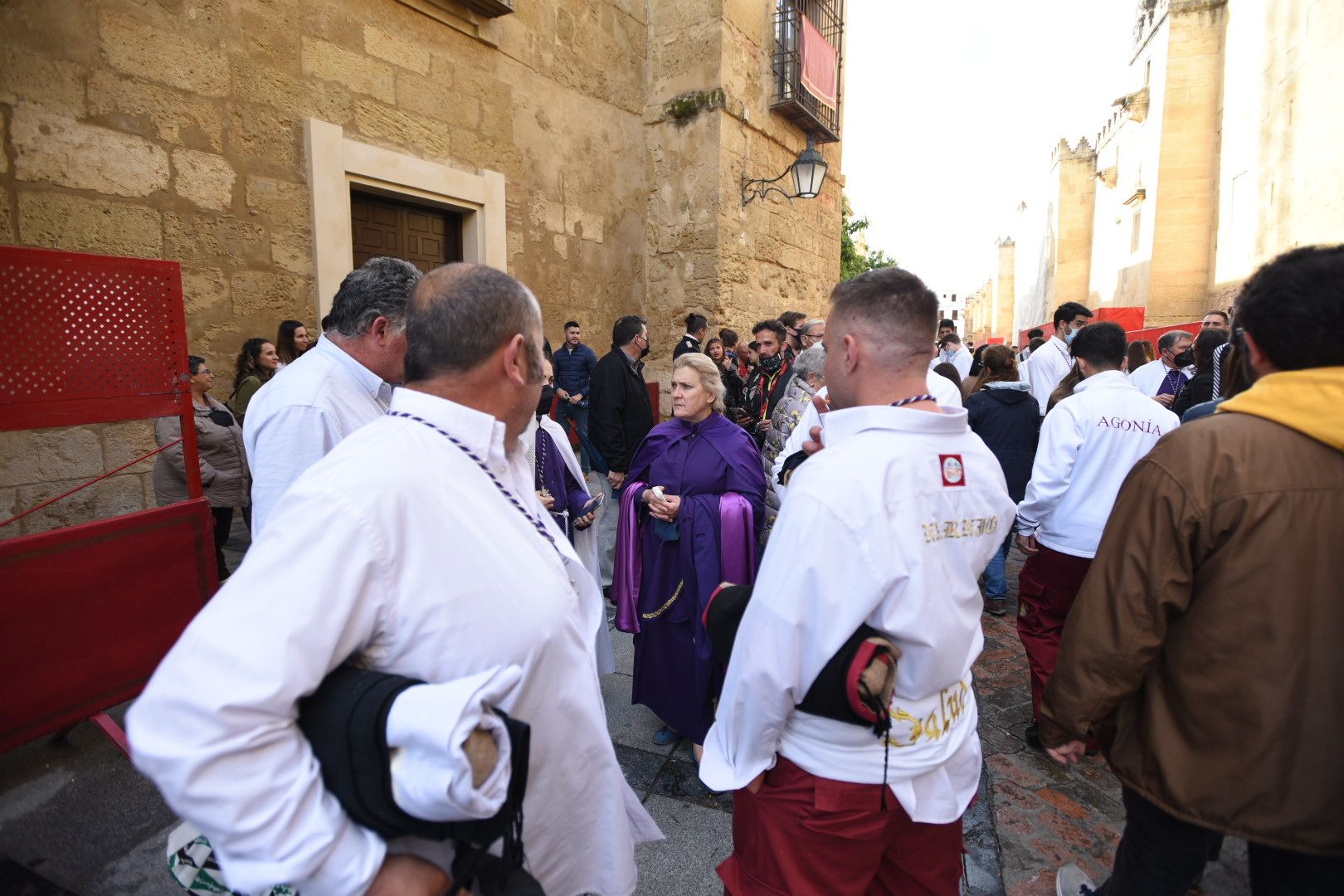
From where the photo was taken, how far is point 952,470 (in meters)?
1.64

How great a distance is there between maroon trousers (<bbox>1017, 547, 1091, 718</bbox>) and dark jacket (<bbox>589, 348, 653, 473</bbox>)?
300cm

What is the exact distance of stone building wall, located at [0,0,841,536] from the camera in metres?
4.25

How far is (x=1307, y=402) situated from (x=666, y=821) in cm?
251

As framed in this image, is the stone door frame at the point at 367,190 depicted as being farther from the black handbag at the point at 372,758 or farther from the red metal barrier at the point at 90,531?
the black handbag at the point at 372,758

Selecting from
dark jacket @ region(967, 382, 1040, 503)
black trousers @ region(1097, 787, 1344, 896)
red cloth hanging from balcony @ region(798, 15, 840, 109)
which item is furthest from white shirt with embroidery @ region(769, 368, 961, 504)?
red cloth hanging from balcony @ region(798, 15, 840, 109)

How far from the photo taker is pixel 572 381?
25.7 feet

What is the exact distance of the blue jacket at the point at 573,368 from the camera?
7.80 metres

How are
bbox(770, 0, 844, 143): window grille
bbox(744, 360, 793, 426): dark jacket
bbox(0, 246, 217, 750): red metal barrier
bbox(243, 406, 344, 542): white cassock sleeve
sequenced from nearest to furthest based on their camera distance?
bbox(243, 406, 344, 542): white cassock sleeve
bbox(0, 246, 217, 750): red metal barrier
bbox(744, 360, 793, 426): dark jacket
bbox(770, 0, 844, 143): window grille

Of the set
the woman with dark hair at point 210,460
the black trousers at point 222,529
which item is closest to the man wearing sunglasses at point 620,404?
the woman with dark hair at point 210,460

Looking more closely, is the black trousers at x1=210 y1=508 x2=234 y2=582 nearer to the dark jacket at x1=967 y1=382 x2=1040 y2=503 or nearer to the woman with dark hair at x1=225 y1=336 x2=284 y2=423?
the woman with dark hair at x1=225 y1=336 x2=284 y2=423

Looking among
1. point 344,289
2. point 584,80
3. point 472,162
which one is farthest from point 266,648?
point 584,80

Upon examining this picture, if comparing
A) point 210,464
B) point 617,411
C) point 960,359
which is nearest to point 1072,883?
point 617,411

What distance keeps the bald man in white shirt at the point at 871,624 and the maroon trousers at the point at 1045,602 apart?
192 cm

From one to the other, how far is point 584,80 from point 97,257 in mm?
6510
